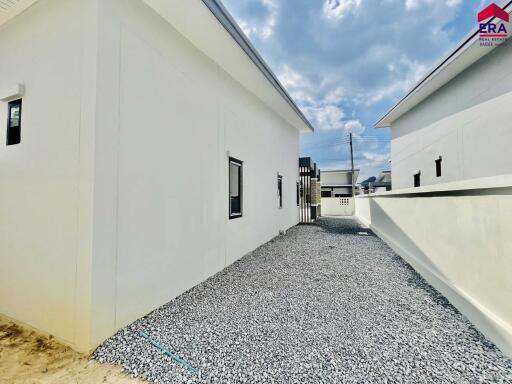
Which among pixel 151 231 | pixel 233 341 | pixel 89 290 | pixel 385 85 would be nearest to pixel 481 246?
pixel 233 341

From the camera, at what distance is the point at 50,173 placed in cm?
253

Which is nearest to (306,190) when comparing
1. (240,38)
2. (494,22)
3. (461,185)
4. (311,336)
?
(494,22)

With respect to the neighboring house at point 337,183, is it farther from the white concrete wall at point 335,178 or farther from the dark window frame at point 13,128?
the dark window frame at point 13,128

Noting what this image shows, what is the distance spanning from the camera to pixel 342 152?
994 inches

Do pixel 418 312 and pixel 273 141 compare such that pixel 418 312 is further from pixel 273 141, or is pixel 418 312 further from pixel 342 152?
pixel 342 152

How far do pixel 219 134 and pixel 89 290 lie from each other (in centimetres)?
323

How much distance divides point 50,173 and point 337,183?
24111 millimetres

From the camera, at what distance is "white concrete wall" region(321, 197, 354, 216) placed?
19.5 metres

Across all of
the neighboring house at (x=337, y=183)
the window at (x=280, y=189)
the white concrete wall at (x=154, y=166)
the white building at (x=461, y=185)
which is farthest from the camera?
the neighboring house at (x=337, y=183)

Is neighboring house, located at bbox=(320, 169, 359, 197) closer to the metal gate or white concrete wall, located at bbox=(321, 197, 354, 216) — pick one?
white concrete wall, located at bbox=(321, 197, 354, 216)

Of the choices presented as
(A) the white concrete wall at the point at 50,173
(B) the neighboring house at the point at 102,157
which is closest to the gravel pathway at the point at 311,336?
(B) the neighboring house at the point at 102,157

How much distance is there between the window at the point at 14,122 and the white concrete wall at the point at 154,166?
152 centimetres

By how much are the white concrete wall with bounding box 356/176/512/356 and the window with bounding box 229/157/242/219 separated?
11.8 feet

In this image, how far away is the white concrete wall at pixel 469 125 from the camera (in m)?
5.18
